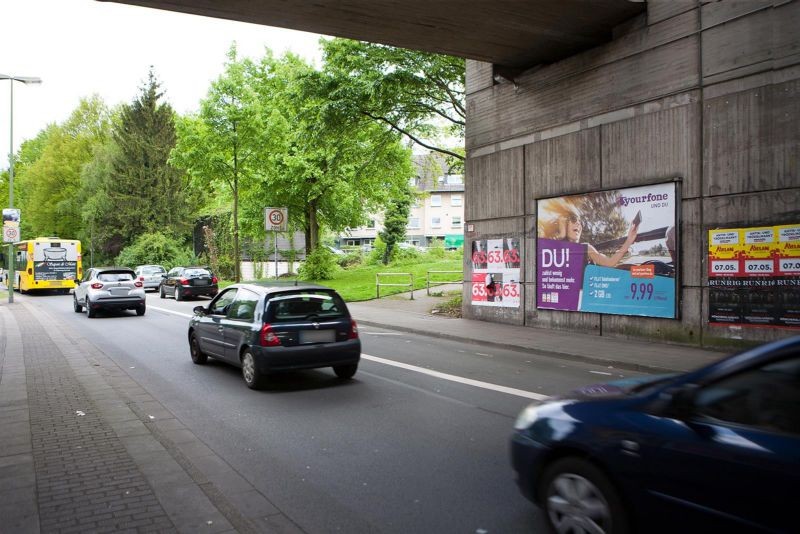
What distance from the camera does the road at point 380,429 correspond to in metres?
4.08

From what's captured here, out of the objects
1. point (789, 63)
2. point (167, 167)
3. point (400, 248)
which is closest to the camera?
point (789, 63)

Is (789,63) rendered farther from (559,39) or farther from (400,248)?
(400,248)

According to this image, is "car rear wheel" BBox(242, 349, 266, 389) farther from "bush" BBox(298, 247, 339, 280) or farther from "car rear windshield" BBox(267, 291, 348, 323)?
"bush" BBox(298, 247, 339, 280)

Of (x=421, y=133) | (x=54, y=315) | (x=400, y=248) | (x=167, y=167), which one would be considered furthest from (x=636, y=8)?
(x=167, y=167)

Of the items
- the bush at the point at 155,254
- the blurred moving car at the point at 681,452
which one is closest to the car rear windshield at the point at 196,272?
the bush at the point at 155,254

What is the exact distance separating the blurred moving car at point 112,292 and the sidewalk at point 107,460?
9463 millimetres

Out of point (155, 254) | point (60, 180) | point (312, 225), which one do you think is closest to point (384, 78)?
point (312, 225)

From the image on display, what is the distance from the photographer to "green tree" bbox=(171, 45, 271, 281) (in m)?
27.6

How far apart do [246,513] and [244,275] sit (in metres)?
42.2

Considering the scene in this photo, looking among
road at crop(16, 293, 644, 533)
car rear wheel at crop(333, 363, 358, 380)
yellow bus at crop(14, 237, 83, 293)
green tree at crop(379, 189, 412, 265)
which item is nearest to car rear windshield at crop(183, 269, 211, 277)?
yellow bus at crop(14, 237, 83, 293)

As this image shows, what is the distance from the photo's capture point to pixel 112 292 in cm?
1966

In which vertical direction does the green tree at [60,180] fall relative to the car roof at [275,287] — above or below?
above

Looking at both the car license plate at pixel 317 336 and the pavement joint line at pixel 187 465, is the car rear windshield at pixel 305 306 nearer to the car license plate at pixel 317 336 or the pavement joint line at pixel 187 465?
the car license plate at pixel 317 336

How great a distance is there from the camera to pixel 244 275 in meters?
44.7
